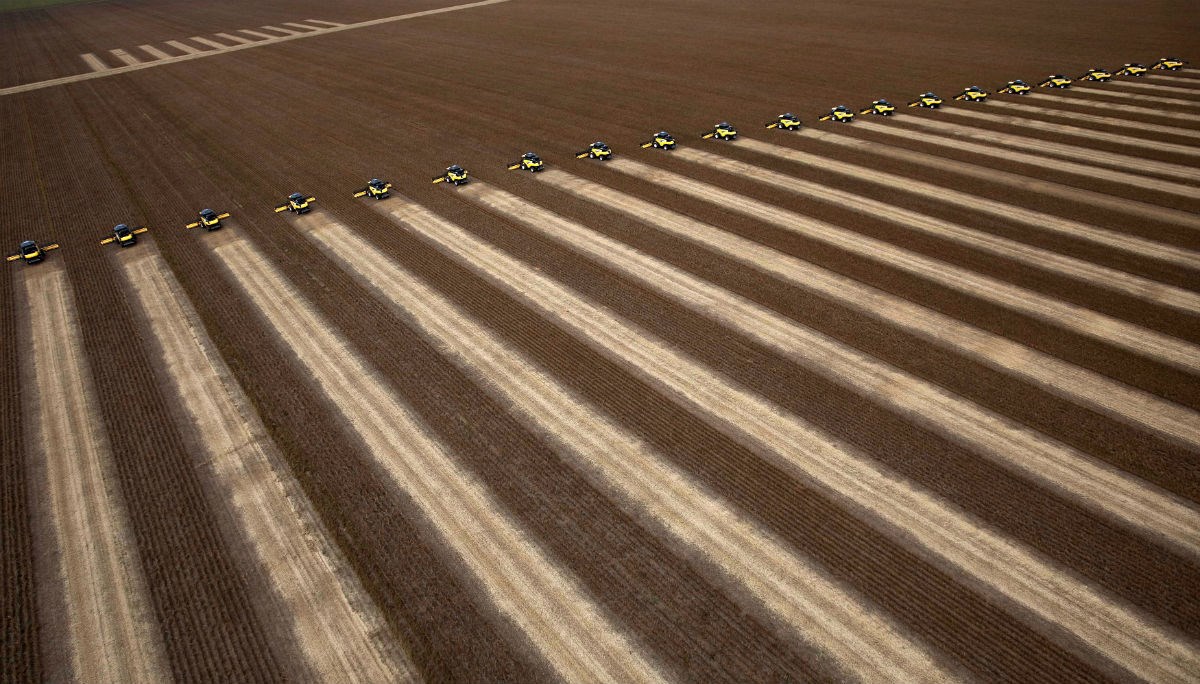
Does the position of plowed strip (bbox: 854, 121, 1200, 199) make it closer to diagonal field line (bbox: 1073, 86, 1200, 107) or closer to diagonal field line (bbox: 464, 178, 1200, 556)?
diagonal field line (bbox: 1073, 86, 1200, 107)

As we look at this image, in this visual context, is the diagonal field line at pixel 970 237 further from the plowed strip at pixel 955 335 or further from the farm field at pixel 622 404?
the plowed strip at pixel 955 335

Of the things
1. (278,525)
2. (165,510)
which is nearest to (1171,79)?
(278,525)

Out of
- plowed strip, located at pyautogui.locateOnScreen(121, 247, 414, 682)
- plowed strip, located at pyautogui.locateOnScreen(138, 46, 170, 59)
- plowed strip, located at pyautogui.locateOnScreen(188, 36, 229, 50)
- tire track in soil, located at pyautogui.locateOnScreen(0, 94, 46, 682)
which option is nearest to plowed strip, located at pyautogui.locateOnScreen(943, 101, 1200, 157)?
plowed strip, located at pyautogui.locateOnScreen(121, 247, 414, 682)

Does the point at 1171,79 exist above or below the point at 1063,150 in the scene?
above

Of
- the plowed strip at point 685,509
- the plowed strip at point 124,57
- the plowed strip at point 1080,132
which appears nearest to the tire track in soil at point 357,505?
the plowed strip at point 685,509

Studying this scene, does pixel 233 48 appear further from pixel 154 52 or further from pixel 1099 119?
pixel 1099 119

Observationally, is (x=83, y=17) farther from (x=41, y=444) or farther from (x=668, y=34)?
(x=41, y=444)
